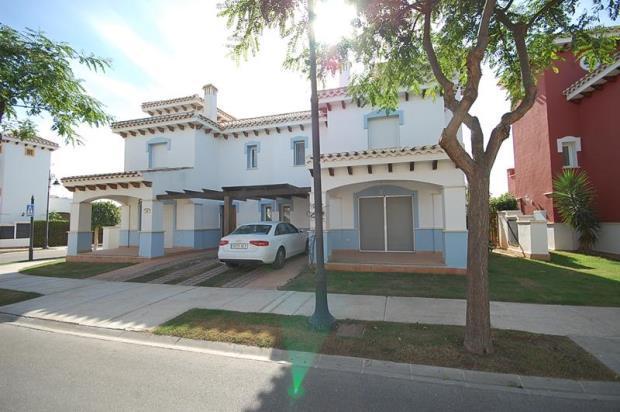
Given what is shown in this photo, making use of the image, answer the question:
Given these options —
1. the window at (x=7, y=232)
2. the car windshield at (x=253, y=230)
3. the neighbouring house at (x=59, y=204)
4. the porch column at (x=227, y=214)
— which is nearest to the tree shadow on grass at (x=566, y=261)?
the car windshield at (x=253, y=230)

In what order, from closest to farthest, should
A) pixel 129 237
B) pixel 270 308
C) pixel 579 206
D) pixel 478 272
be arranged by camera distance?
pixel 478 272, pixel 270 308, pixel 579 206, pixel 129 237

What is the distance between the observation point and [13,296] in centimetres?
759

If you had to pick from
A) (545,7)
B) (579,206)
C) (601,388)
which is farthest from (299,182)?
(601,388)

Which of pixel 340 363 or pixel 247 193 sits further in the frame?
pixel 247 193

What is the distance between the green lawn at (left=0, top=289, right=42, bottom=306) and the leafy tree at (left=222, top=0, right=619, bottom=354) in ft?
26.1

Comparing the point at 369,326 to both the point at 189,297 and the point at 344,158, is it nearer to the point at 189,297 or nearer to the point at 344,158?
the point at 189,297

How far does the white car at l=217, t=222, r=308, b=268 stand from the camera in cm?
940

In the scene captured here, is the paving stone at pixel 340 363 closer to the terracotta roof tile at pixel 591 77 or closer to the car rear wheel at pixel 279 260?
the car rear wheel at pixel 279 260

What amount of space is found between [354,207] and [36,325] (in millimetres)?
10374

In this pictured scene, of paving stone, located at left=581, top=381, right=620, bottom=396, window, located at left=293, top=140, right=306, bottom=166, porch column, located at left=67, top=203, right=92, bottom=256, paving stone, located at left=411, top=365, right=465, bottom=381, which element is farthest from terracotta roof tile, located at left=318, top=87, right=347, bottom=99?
porch column, located at left=67, top=203, right=92, bottom=256

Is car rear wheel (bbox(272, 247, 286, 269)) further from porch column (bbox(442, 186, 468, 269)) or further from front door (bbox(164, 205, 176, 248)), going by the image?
front door (bbox(164, 205, 176, 248))

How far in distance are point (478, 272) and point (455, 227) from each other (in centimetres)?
534

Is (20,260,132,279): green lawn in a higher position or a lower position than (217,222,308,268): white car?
lower

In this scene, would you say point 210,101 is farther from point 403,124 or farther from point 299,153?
point 403,124
